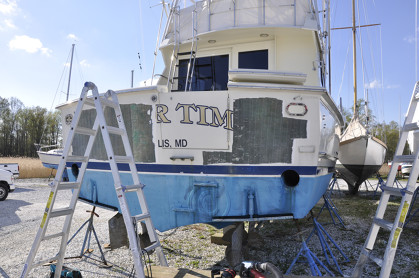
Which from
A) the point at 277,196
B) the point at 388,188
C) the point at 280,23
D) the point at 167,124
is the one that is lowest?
the point at 277,196

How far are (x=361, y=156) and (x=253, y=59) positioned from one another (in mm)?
8403

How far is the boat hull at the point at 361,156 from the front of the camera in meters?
11.5

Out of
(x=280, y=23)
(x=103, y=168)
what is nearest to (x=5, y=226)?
(x=103, y=168)

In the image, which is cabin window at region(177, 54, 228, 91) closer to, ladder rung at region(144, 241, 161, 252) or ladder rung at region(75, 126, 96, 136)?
ladder rung at region(75, 126, 96, 136)

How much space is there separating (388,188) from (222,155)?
1960 millimetres

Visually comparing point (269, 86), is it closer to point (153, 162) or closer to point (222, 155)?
point (222, 155)

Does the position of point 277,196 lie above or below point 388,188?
below

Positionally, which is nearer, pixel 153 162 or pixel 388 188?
pixel 388 188

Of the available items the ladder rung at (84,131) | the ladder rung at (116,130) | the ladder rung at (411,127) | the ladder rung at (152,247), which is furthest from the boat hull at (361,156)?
the ladder rung at (84,131)

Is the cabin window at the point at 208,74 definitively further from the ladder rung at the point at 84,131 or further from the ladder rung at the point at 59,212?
the ladder rung at the point at 59,212

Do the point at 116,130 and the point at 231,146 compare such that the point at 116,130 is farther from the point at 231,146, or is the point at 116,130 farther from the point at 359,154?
the point at 359,154

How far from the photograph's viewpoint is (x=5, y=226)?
7.23 metres

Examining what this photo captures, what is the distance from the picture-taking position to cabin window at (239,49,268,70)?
5211 millimetres

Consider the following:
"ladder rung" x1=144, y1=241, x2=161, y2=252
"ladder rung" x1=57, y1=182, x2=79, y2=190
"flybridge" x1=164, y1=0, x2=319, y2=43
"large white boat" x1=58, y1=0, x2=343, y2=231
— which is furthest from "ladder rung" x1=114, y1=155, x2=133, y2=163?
"flybridge" x1=164, y1=0, x2=319, y2=43
